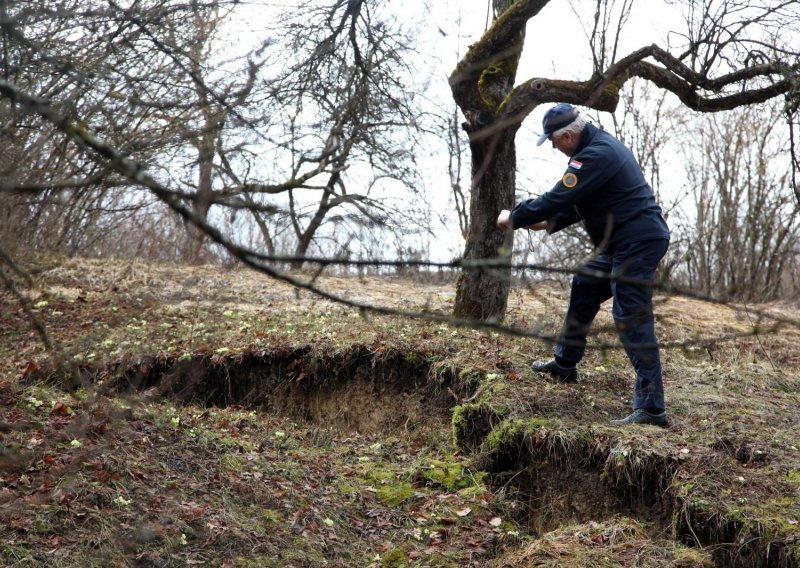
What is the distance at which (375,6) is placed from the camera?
276 inches

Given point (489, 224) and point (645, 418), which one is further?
point (489, 224)

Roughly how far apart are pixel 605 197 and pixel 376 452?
2.96 m

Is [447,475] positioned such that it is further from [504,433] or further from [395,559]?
[395,559]

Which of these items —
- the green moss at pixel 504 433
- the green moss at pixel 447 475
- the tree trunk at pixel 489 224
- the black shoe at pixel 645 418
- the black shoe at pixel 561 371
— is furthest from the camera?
the tree trunk at pixel 489 224

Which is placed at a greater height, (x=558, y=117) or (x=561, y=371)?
(x=558, y=117)

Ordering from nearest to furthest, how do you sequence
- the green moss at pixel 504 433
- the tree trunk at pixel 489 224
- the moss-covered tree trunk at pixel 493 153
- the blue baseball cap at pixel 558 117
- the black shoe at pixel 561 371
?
the blue baseball cap at pixel 558 117 < the green moss at pixel 504 433 < the black shoe at pixel 561 371 < the moss-covered tree trunk at pixel 493 153 < the tree trunk at pixel 489 224

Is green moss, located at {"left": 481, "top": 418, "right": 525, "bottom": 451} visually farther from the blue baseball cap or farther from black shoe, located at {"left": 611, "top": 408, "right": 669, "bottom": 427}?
the blue baseball cap

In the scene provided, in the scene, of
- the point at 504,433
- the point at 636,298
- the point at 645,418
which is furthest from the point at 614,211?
the point at 504,433

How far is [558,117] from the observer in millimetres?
5676

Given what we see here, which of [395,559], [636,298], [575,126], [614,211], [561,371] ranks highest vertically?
[575,126]

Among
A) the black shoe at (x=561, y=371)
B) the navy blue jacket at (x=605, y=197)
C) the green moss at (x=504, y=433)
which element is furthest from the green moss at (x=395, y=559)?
the navy blue jacket at (x=605, y=197)

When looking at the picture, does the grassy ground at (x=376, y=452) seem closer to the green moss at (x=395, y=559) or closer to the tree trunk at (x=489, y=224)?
the green moss at (x=395, y=559)

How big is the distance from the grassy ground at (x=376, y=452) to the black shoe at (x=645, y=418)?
0.18 metres

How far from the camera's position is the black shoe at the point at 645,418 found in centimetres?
586
